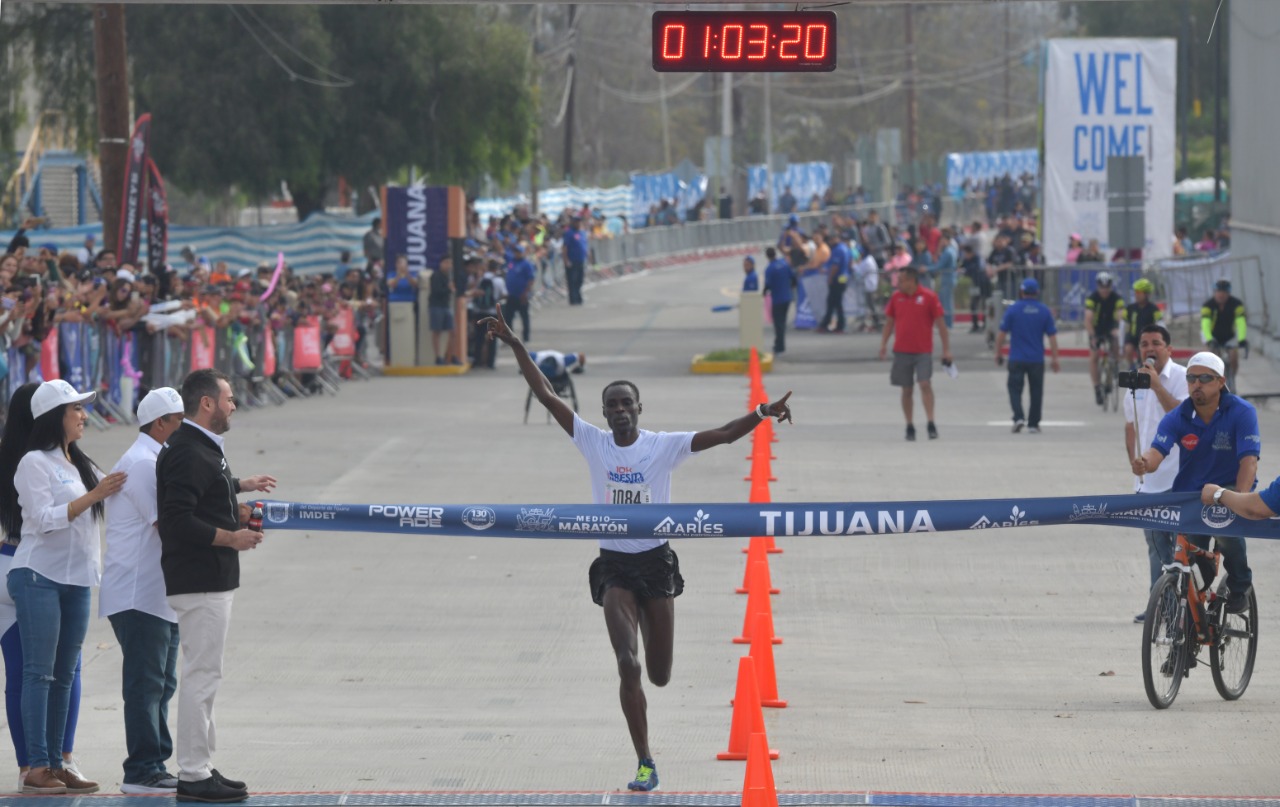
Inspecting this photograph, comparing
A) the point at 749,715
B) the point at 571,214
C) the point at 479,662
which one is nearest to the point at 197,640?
the point at 749,715

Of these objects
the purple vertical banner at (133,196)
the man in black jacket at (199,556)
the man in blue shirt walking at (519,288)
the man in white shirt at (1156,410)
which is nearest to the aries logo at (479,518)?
the man in black jacket at (199,556)

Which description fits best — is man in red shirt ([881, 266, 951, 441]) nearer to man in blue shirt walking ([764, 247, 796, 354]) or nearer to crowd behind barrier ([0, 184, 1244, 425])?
crowd behind barrier ([0, 184, 1244, 425])

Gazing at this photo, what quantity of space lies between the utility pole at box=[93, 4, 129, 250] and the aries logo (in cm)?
1768

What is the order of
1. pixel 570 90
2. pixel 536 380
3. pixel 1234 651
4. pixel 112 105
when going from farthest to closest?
pixel 570 90 → pixel 112 105 → pixel 1234 651 → pixel 536 380

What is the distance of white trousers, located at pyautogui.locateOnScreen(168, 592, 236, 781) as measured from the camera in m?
8.06

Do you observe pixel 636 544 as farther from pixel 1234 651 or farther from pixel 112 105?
pixel 112 105

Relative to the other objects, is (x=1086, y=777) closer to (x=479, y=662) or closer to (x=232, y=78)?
(x=479, y=662)

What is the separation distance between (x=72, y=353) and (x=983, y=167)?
228 ft

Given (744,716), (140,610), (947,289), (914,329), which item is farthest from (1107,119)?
(140,610)

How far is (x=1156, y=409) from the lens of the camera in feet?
40.2

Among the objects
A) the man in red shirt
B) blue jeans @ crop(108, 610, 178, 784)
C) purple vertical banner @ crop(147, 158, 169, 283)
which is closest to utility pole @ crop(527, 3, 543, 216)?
purple vertical banner @ crop(147, 158, 169, 283)

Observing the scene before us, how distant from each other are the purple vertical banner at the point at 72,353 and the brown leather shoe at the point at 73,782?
13031 mm

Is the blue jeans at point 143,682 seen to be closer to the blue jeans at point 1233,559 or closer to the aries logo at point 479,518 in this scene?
the aries logo at point 479,518

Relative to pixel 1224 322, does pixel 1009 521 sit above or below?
below
